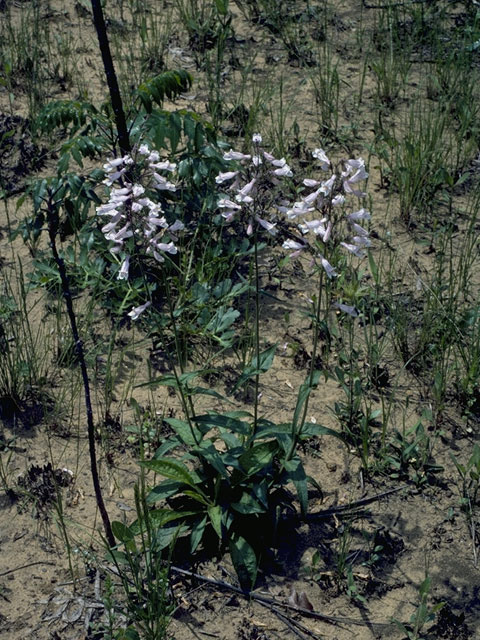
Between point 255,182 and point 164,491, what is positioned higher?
point 255,182

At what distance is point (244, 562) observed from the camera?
10.3ft

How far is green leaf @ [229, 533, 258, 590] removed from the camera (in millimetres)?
3123

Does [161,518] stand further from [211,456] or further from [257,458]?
[257,458]

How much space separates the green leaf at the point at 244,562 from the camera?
123 inches

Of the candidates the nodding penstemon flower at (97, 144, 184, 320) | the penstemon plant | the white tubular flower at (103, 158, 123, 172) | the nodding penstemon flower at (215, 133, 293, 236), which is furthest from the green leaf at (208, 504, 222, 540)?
the white tubular flower at (103, 158, 123, 172)

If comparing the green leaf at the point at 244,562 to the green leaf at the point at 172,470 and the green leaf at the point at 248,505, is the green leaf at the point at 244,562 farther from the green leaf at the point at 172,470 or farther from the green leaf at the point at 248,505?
the green leaf at the point at 172,470

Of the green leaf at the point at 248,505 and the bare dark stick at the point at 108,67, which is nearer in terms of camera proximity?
the green leaf at the point at 248,505

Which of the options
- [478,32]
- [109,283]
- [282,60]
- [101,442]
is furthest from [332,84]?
[101,442]

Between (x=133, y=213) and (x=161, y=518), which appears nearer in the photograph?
(x=133, y=213)

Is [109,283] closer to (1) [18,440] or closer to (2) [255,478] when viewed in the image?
(1) [18,440]

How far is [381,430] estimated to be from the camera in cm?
385

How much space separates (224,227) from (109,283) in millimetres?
903

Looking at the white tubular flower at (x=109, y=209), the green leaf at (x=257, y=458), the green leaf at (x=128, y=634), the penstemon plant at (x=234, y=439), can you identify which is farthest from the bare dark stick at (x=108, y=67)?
the green leaf at (x=128, y=634)

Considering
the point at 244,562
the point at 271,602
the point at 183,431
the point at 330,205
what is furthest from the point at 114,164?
the point at 271,602
